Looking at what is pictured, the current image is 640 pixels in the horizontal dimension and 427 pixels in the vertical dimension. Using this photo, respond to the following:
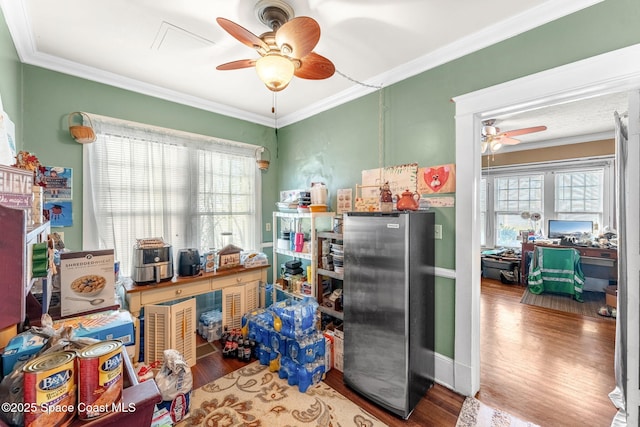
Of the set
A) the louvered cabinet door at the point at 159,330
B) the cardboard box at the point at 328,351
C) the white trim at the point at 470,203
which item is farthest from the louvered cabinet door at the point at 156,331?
the white trim at the point at 470,203

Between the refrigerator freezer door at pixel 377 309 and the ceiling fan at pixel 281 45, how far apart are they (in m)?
1.10

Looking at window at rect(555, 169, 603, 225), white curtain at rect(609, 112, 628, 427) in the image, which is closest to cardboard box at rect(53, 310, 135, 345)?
white curtain at rect(609, 112, 628, 427)

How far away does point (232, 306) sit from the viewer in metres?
2.85

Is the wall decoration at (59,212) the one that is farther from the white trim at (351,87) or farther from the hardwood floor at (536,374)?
the hardwood floor at (536,374)

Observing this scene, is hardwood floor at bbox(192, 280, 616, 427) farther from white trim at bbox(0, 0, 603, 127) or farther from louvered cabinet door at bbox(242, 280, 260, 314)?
white trim at bbox(0, 0, 603, 127)

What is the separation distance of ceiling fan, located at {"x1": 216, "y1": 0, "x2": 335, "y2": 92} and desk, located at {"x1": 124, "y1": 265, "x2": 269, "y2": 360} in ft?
6.29

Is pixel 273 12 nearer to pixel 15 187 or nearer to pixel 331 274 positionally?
pixel 15 187

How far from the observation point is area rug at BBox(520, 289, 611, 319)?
145 inches

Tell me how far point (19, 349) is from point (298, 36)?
5.53 ft

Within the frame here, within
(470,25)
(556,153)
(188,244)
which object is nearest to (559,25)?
(470,25)

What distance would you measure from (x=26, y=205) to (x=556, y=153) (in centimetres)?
680

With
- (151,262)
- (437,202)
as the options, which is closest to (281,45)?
(437,202)

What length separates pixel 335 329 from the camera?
252 cm

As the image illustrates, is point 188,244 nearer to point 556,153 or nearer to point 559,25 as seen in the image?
point 559,25
